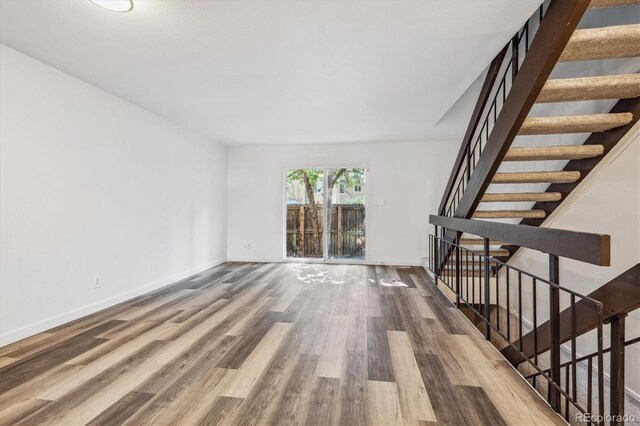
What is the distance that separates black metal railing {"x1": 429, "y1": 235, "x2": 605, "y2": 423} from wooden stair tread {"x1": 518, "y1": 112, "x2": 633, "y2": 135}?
0.89m

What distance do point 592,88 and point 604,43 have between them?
27 centimetres

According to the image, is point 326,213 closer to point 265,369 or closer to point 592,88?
point 265,369

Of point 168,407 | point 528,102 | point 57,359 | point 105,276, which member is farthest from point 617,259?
point 105,276

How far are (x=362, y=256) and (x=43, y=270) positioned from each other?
4.56 meters

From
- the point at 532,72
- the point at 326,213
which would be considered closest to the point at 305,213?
the point at 326,213

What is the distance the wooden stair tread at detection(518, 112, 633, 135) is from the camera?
6.77 feet

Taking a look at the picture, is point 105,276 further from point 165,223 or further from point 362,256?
point 362,256

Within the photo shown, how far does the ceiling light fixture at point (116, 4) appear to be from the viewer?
5.81 ft

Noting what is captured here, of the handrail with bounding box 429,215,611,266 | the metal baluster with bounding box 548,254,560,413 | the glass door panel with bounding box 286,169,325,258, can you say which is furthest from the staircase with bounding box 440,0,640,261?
the glass door panel with bounding box 286,169,325,258

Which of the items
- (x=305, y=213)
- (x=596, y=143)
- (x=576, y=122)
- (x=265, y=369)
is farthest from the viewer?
(x=305, y=213)

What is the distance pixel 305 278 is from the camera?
4.57 metres

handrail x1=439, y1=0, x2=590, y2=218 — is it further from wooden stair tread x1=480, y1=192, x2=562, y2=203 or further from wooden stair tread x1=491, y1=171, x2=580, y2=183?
wooden stair tread x1=480, y1=192, x2=562, y2=203

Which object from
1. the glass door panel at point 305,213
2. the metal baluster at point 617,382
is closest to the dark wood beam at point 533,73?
the metal baluster at point 617,382

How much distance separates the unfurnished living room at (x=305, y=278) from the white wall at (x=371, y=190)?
1.16 metres
